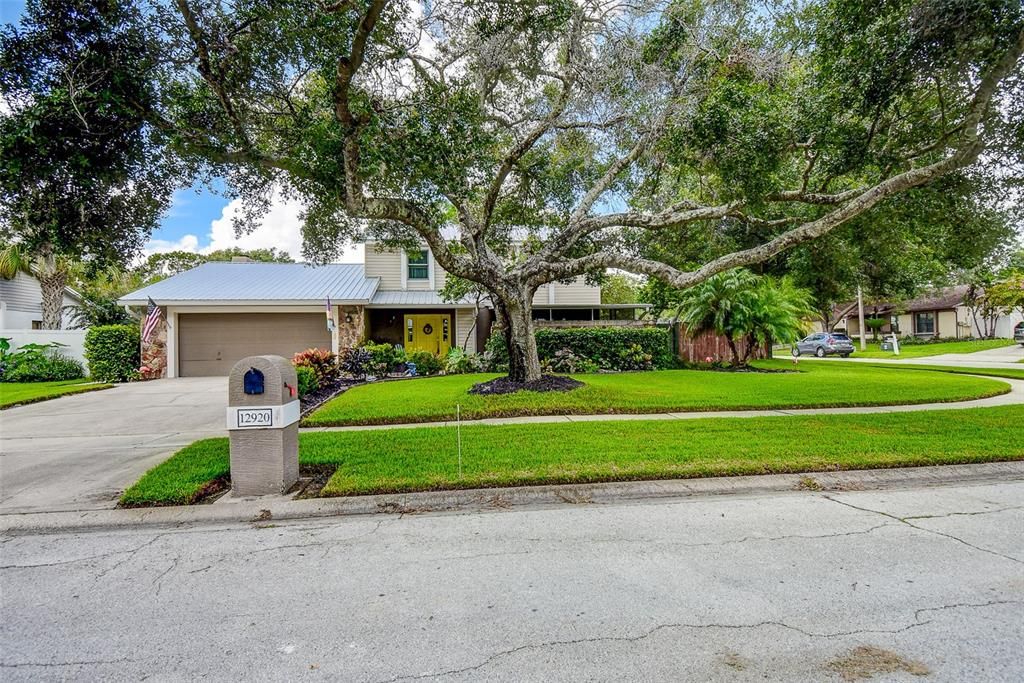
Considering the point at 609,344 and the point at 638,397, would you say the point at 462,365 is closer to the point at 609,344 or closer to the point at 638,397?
the point at 609,344

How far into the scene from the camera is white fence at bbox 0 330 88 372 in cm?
1672

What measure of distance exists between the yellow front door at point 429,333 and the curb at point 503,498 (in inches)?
600

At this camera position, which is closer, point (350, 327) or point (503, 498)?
point (503, 498)

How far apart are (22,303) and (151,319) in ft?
38.9

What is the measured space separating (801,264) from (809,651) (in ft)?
64.1

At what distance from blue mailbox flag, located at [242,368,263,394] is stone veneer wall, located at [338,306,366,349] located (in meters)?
13.0

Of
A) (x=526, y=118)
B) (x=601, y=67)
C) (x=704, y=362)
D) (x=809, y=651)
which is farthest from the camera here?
(x=704, y=362)

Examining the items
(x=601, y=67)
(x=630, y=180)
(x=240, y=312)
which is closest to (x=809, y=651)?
(x=601, y=67)

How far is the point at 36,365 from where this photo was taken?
16.1 meters

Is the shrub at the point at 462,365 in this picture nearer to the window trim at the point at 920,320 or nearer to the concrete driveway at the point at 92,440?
the concrete driveway at the point at 92,440

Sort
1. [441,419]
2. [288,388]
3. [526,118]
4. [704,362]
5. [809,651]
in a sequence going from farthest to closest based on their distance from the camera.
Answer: [704,362], [526,118], [441,419], [288,388], [809,651]

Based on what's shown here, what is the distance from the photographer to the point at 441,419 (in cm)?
843

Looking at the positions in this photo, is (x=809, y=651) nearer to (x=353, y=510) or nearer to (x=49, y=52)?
(x=353, y=510)

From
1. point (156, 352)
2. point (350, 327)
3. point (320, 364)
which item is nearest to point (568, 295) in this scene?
point (350, 327)
